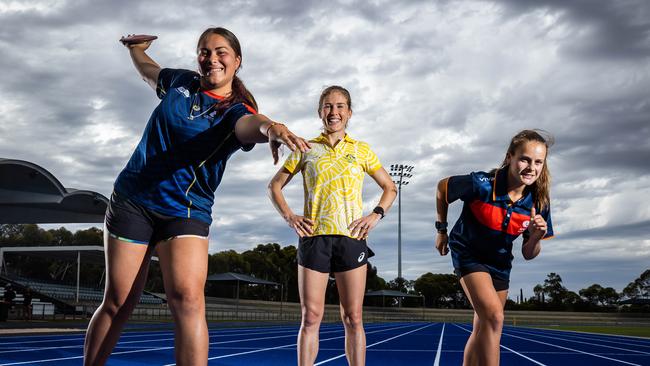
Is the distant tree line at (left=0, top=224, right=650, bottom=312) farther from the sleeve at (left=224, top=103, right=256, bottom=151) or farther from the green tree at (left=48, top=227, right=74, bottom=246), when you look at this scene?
the sleeve at (left=224, top=103, right=256, bottom=151)

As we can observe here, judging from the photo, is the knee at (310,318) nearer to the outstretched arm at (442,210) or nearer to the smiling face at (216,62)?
the outstretched arm at (442,210)

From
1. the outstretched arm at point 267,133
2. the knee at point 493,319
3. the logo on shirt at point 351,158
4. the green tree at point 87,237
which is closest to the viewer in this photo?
the outstretched arm at point 267,133

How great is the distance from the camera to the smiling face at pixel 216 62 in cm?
308

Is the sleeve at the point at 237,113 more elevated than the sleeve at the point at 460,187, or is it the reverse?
the sleeve at the point at 237,113

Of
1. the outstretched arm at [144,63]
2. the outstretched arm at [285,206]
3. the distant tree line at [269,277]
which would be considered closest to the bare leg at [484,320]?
the outstretched arm at [285,206]

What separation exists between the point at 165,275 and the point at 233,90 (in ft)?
3.28

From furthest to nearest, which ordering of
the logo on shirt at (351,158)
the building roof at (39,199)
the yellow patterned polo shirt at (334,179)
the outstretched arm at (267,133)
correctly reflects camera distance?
1. the building roof at (39,199)
2. the logo on shirt at (351,158)
3. the yellow patterned polo shirt at (334,179)
4. the outstretched arm at (267,133)

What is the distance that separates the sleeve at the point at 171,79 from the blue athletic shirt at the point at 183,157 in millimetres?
163

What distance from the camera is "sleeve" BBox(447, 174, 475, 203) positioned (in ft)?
14.1

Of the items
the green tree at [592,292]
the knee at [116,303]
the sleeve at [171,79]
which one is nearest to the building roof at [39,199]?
the sleeve at [171,79]

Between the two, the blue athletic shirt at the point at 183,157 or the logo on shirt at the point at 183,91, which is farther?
the logo on shirt at the point at 183,91

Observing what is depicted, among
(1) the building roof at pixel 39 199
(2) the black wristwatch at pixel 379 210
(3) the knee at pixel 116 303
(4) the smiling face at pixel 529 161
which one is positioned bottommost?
(3) the knee at pixel 116 303

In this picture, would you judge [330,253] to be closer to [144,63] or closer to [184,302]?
[184,302]

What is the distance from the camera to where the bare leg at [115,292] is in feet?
9.73
